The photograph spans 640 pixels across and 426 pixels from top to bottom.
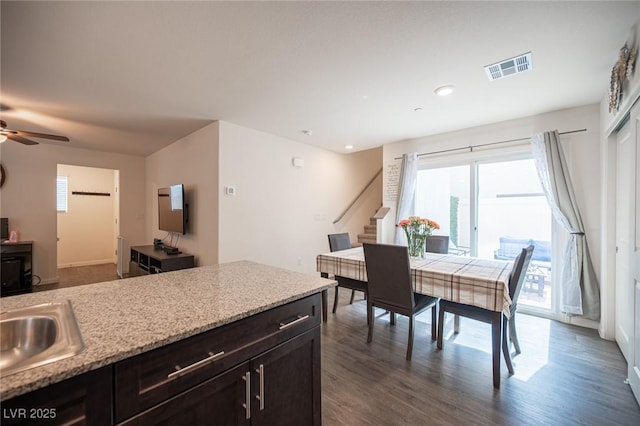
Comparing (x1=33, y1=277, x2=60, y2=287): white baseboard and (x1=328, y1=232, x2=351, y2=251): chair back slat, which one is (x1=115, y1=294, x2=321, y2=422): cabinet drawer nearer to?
(x1=328, y1=232, x2=351, y2=251): chair back slat

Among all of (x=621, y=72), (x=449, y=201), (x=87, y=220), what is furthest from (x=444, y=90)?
(x=87, y=220)

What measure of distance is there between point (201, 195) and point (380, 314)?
296 centimetres

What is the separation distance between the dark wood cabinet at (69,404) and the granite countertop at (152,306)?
0.05 meters

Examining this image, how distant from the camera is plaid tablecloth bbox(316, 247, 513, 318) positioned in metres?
1.97

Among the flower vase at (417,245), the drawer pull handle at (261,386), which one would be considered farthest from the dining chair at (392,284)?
the drawer pull handle at (261,386)

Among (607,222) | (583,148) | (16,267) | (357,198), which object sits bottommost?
(16,267)

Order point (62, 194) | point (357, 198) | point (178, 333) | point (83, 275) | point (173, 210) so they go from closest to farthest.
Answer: point (178, 333) < point (173, 210) < point (83, 275) < point (357, 198) < point (62, 194)

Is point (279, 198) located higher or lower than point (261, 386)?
higher

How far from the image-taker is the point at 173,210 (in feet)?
13.9

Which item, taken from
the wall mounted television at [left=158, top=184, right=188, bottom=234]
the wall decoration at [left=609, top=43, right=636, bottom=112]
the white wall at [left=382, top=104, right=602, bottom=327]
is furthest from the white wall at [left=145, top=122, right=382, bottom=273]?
the wall decoration at [left=609, top=43, right=636, bottom=112]

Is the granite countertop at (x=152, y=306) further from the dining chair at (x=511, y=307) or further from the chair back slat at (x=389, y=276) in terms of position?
the dining chair at (x=511, y=307)

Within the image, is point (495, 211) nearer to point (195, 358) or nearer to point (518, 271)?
point (518, 271)

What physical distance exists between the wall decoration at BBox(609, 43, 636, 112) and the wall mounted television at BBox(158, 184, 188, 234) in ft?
15.5

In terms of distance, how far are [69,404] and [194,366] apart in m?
0.32
